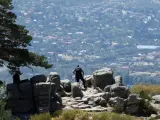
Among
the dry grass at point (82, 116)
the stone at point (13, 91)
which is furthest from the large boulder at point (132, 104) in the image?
the stone at point (13, 91)

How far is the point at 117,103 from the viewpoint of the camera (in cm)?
3556

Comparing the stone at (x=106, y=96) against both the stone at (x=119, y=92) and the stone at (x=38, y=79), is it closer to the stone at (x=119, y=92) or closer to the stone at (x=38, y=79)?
the stone at (x=119, y=92)

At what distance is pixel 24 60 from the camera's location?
37.9m

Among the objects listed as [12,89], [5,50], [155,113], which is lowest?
[155,113]

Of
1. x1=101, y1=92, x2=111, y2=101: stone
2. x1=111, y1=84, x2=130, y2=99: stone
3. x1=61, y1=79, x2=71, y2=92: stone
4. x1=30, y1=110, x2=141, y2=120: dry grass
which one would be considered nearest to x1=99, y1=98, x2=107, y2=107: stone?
x1=101, y1=92, x2=111, y2=101: stone

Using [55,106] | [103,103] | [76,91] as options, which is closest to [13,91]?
[55,106]

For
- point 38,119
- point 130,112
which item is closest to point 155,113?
point 130,112

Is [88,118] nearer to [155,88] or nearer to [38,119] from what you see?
[38,119]

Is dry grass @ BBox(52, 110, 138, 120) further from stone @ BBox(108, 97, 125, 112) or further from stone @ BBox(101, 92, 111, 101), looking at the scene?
stone @ BBox(101, 92, 111, 101)

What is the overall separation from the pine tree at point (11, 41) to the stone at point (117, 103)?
664 centimetres

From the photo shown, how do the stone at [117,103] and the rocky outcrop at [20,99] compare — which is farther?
the rocky outcrop at [20,99]

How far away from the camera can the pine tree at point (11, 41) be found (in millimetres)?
37562

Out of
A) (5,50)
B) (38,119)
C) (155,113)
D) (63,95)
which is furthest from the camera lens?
(63,95)

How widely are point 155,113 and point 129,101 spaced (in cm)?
191
